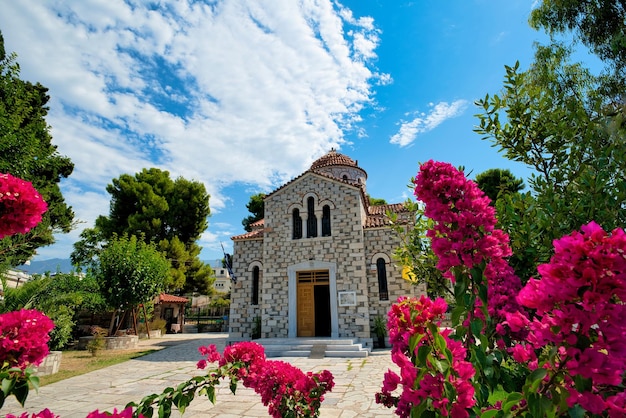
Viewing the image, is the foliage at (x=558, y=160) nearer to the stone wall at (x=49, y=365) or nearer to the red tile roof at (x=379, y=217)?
the red tile roof at (x=379, y=217)

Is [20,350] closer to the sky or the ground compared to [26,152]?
closer to the ground

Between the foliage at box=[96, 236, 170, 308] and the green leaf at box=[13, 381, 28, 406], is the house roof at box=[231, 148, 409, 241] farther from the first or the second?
the green leaf at box=[13, 381, 28, 406]

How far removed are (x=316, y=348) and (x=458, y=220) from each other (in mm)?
10099

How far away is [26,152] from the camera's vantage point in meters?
8.44

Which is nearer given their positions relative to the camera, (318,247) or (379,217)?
(318,247)

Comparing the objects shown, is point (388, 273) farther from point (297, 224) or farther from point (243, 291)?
point (243, 291)

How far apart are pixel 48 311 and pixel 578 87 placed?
16.7 m

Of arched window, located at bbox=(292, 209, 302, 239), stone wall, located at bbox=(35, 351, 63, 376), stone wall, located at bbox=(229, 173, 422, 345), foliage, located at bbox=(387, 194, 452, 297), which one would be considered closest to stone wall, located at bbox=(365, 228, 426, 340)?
stone wall, located at bbox=(229, 173, 422, 345)

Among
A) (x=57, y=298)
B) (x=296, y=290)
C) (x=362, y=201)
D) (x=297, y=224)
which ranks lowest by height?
(x=57, y=298)

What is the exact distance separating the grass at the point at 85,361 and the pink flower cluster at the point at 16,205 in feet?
26.4

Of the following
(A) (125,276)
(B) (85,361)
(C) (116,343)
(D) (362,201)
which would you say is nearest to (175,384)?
(B) (85,361)

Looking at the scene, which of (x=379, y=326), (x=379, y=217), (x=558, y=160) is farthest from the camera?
(x=379, y=217)

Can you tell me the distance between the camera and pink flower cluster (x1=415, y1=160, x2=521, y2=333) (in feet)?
5.17

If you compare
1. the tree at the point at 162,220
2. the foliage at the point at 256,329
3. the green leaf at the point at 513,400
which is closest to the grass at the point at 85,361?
the foliage at the point at 256,329
